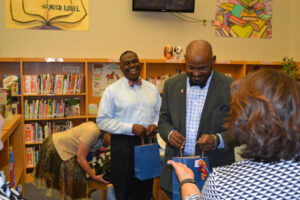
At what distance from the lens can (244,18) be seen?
5844 mm

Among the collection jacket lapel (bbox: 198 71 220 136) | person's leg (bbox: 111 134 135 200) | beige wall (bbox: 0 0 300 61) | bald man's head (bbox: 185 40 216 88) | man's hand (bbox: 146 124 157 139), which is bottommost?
person's leg (bbox: 111 134 135 200)

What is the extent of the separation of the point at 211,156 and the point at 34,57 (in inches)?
152

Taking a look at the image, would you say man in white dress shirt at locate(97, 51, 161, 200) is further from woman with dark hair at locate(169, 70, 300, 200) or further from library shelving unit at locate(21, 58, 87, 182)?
library shelving unit at locate(21, 58, 87, 182)

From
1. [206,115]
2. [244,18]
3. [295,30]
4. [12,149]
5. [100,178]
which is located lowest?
[100,178]

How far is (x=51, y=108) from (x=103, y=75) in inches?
41.4

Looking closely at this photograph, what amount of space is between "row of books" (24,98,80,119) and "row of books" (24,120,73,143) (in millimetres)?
154

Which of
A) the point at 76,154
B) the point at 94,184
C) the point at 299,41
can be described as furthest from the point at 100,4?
the point at 299,41

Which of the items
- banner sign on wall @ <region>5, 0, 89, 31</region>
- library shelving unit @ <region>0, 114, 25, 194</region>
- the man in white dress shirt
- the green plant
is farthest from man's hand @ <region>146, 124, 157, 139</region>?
the green plant

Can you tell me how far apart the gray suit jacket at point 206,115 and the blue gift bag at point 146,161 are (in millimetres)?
457

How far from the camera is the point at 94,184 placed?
327 cm

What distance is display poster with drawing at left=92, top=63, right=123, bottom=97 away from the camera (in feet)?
16.7

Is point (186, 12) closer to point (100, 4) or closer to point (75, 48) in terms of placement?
point (100, 4)

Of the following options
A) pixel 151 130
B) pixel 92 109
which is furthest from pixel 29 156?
pixel 151 130

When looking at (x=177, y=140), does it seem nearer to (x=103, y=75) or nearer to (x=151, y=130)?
(x=151, y=130)
